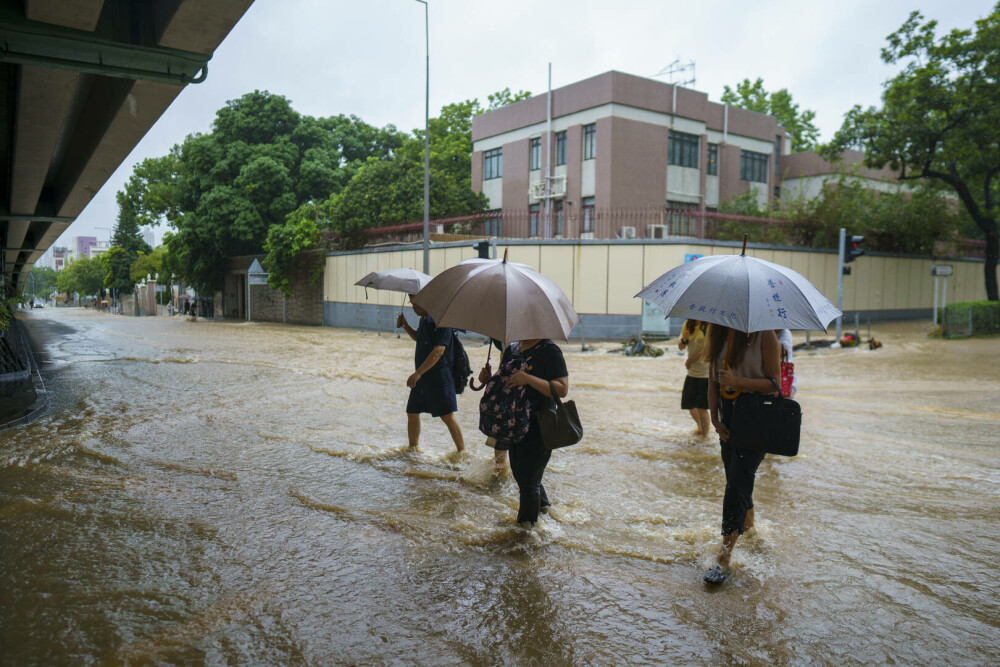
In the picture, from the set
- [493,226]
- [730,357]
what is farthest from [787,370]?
[493,226]

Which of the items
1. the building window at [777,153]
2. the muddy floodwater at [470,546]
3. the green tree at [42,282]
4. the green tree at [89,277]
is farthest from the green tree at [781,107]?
the green tree at [42,282]

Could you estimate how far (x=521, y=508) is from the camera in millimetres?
4883

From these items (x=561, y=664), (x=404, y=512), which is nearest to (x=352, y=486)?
(x=404, y=512)

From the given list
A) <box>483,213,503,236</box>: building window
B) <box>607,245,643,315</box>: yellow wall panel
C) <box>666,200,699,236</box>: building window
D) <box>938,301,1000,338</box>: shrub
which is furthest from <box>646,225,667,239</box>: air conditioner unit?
<box>938,301,1000,338</box>: shrub

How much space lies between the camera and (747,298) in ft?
13.0

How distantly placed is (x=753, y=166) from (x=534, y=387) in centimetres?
3121

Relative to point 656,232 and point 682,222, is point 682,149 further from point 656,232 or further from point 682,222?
point 656,232

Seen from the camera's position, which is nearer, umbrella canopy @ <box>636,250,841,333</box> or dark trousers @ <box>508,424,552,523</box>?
umbrella canopy @ <box>636,250,841,333</box>

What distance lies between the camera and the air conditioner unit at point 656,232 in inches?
885

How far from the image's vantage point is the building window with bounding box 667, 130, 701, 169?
28.5 m

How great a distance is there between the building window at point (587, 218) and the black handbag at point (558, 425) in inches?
759

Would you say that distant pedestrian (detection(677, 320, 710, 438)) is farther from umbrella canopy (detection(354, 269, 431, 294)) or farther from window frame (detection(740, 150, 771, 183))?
window frame (detection(740, 150, 771, 183))

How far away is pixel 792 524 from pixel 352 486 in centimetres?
360

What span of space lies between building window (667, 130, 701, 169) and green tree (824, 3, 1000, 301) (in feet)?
17.8
